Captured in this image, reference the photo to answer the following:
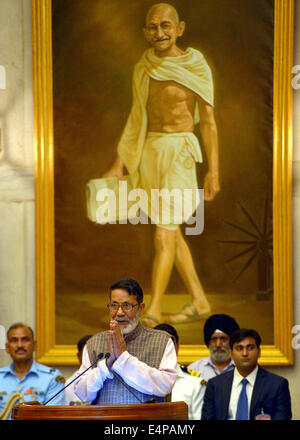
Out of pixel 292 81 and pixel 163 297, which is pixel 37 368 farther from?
pixel 292 81

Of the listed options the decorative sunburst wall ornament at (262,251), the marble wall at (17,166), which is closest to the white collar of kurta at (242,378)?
the decorative sunburst wall ornament at (262,251)

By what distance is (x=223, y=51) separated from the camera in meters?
8.40

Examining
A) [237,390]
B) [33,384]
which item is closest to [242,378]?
[237,390]

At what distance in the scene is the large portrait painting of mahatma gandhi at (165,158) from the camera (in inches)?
324

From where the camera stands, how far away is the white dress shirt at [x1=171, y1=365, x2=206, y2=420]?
6805 millimetres

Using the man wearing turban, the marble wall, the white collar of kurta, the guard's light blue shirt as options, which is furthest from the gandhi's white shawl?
the white collar of kurta

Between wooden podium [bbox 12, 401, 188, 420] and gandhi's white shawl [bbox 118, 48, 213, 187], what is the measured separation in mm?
4460

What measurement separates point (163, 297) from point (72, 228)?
3.82 ft

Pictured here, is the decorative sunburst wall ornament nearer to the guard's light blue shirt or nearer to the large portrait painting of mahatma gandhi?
the large portrait painting of mahatma gandhi

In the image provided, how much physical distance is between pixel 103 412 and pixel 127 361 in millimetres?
575

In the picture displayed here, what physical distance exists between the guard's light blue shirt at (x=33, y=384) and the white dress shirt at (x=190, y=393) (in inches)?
38.3

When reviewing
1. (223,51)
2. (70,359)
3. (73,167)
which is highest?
(223,51)
